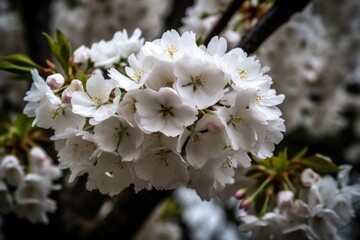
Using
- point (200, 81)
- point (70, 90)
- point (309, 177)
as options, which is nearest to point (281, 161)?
point (309, 177)

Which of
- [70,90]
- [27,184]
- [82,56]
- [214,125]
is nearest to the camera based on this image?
[214,125]

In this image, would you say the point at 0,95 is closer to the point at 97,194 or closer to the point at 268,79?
the point at 97,194

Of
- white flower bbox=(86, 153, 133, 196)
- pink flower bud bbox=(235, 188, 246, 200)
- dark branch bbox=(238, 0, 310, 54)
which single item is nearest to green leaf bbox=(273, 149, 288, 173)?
pink flower bud bbox=(235, 188, 246, 200)

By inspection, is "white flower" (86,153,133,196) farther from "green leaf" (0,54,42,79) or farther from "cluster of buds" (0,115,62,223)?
"cluster of buds" (0,115,62,223)

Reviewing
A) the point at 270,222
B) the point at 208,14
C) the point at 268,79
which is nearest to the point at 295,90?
the point at 208,14

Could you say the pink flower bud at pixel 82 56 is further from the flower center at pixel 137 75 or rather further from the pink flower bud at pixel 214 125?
the pink flower bud at pixel 214 125

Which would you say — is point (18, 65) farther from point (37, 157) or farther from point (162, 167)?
point (162, 167)
